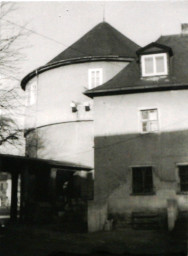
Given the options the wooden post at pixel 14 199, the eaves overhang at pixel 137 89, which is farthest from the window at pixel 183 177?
the wooden post at pixel 14 199

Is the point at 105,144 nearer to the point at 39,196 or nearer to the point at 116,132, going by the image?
the point at 116,132

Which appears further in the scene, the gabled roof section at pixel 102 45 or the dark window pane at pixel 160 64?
the gabled roof section at pixel 102 45

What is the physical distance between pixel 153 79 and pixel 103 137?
3856 mm

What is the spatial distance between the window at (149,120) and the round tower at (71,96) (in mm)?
5736

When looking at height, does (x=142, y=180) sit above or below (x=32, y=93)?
below

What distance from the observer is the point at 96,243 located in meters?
13.1

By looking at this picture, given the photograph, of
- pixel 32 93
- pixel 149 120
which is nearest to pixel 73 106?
pixel 32 93

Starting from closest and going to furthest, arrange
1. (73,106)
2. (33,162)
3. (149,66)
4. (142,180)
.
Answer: (142,180), (149,66), (33,162), (73,106)

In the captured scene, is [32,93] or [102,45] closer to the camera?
[102,45]

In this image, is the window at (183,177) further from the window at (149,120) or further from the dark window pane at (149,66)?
the dark window pane at (149,66)

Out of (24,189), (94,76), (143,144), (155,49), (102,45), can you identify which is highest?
A: (102,45)

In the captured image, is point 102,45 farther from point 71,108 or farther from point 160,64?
point 160,64

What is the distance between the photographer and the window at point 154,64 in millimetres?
19031

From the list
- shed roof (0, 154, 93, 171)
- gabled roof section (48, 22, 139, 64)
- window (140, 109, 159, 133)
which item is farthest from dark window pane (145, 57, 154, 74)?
shed roof (0, 154, 93, 171)
